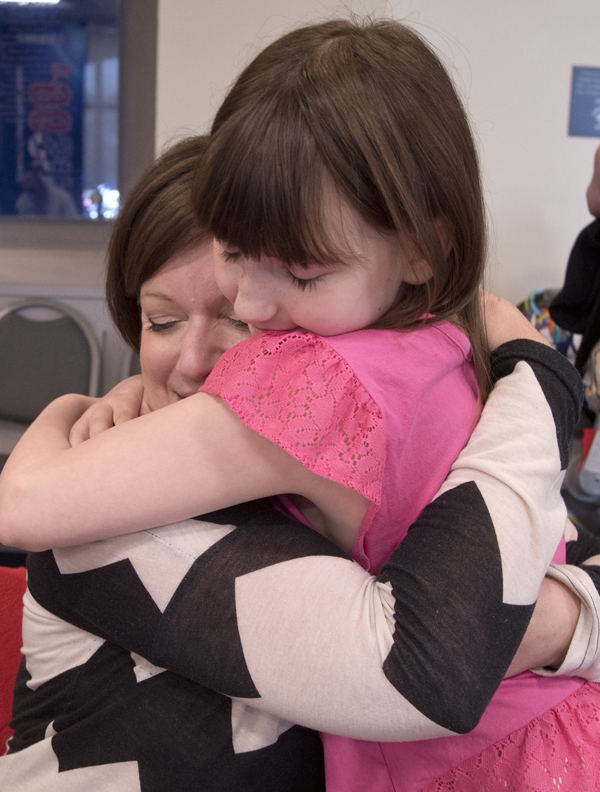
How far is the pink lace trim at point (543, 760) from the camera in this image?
2.18ft

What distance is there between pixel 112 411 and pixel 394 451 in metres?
0.55

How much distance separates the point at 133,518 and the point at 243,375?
19cm

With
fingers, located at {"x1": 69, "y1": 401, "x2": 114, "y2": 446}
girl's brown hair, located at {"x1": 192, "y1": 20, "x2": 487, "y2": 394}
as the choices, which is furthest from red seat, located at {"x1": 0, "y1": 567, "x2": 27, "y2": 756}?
girl's brown hair, located at {"x1": 192, "y1": 20, "x2": 487, "y2": 394}

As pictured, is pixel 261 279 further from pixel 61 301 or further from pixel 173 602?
pixel 61 301

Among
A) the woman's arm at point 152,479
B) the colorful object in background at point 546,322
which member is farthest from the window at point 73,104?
the woman's arm at point 152,479

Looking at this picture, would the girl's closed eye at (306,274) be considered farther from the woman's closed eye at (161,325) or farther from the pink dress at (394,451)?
the woman's closed eye at (161,325)

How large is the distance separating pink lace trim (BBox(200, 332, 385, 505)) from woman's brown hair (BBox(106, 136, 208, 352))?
14.2 inches

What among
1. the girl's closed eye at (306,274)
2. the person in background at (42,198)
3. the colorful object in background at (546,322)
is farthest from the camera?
the person in background at (42,198)

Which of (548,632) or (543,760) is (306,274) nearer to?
(548,632)

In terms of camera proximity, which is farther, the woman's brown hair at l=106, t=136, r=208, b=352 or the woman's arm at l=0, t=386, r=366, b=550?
the woman's brown hair at l=106, t=136, r=208, b=352

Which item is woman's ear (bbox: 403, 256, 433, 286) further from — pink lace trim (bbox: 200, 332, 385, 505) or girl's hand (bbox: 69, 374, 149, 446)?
→ girl's hand (bbox: 69, 374, 149, 446)

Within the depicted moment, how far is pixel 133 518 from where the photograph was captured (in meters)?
0.63

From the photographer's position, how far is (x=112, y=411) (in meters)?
1.01

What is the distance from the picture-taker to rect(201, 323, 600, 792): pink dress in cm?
61
